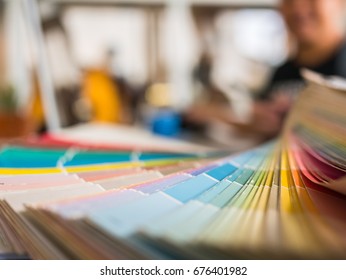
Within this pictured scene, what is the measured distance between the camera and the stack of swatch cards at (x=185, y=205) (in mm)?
230

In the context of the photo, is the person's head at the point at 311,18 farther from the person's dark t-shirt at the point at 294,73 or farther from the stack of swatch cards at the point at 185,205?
the stack of swatch cards at the point at 185,205

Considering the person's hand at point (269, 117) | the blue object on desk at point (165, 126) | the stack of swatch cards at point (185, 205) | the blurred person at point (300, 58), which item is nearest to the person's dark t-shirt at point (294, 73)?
the blurred person at point (300, 58)

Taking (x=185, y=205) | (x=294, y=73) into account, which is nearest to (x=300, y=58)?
(x=294, y=73)

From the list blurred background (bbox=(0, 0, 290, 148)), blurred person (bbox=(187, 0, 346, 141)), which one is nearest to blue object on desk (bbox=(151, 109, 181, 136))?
blurred person (bbox=(187, 0, 346, 141))

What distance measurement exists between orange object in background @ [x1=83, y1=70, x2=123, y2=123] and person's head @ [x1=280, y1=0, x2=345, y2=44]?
0.48 m

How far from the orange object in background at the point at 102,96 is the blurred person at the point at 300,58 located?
0.22 meters

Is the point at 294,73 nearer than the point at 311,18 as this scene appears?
No

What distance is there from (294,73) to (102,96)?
1.60ft

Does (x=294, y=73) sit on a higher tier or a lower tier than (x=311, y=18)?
lower

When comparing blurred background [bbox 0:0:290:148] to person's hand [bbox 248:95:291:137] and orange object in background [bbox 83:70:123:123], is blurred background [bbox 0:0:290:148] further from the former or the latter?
person's hand [bbox 248:95:291:137]

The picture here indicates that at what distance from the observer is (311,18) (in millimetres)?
965

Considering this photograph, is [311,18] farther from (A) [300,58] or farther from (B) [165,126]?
(B) [165,126]

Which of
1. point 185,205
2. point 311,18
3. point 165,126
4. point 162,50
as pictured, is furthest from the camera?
point 162,50

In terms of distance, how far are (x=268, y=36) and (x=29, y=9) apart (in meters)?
0.83
